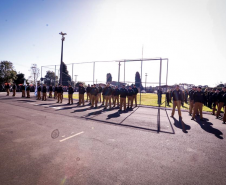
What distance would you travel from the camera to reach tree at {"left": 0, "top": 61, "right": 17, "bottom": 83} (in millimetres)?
40875

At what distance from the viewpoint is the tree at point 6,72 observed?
40875mm

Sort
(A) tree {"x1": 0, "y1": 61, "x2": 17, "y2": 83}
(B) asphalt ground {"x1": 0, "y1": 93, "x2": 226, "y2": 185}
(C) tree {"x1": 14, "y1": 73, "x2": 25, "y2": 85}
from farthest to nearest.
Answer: (C) tree {"x1": 14, "y1": 73, "x2": 25, "y2": 85}
(A) tree {"x1": 0, "y1": 61, "x2": 17, "y2": 83}
(B) asphalt ground {"x1": 0, "y1": 93, "x2": 226, "y2": 185}

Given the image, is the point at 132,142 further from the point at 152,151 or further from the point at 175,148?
the point at 175,148

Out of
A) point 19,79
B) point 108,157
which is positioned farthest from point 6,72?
point 108,157

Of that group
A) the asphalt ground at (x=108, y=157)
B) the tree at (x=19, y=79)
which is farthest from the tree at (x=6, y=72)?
the asphalt ground at (x=108, y=157)

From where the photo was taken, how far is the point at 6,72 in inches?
1631

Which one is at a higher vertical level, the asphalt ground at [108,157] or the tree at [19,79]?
the tree at [19,79]

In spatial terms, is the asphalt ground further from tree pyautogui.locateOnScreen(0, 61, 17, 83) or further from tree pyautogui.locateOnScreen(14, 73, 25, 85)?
tree pyautogui.locateOnScreen(14, 73, 25, 85)

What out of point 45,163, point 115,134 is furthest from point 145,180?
point 115,134

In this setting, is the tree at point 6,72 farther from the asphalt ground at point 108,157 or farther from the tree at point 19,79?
the asphalt ground at point 108,157

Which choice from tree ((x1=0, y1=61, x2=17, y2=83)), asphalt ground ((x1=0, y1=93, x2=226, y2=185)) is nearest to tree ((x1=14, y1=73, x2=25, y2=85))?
tree ((x1=0, y1=61, x2=17, y2=83))

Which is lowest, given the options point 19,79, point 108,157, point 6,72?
point 108,157

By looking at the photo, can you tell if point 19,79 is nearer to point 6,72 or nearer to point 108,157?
point 6,72

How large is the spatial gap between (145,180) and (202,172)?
4.75 ft
